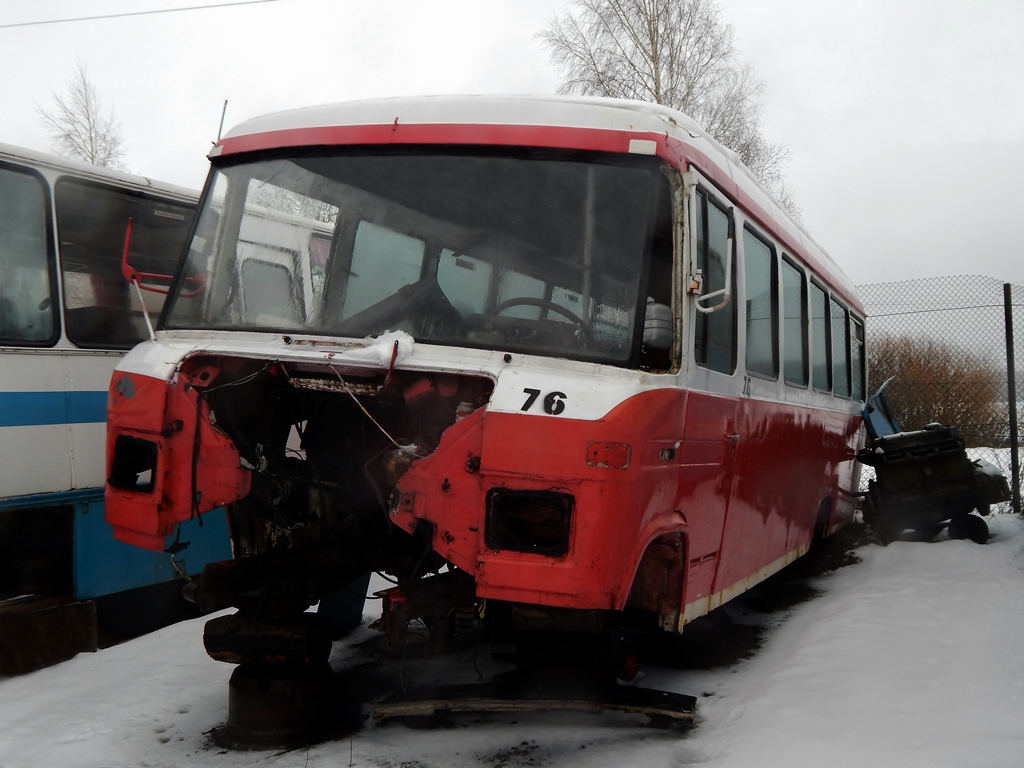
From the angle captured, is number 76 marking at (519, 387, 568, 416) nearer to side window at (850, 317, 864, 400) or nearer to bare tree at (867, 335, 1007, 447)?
side window at (850, 317, 864, 400)

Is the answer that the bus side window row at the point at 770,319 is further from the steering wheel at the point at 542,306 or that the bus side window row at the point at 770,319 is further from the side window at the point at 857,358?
the steering wheel at the point at 542,306

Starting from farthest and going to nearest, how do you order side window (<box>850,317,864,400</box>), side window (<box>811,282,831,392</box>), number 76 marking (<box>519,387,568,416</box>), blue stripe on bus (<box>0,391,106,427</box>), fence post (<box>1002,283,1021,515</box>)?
1. fence post (<box>1002,283,1021,515</box>)
2. side window (<box>850,317,864,400</box>)
3. side window (<box>811,282,831,392</box>)
4. blue stripe on bus (<box>0,391,106,427</box>)
5. number 76 marking (<box>519,387,568,416</box>)

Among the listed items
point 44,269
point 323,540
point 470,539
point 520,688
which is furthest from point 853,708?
point 44,269

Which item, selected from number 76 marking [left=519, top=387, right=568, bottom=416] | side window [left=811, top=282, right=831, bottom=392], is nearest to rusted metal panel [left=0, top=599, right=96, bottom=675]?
number 76 marking [left=519, top=387, right=568, bottom=416]

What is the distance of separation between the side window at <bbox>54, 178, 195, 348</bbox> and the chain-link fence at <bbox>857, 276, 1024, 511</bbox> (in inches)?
319

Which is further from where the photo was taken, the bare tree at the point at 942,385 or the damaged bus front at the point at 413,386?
the bare tree at the point at 942,385

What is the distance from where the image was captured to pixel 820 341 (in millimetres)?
7164

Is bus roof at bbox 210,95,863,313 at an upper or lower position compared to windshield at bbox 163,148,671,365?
upper

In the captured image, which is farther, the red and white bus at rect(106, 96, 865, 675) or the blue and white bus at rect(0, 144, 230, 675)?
the blue and white bus at rect(0, 144, 230, 675)

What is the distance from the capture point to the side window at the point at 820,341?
6867mm

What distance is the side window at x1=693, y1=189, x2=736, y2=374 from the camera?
3.96m

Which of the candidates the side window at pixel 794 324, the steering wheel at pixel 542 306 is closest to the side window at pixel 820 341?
the side window at pixel 794 324

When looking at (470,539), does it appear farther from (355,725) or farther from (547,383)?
(355,725)

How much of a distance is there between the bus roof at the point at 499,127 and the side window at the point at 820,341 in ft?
8.21
